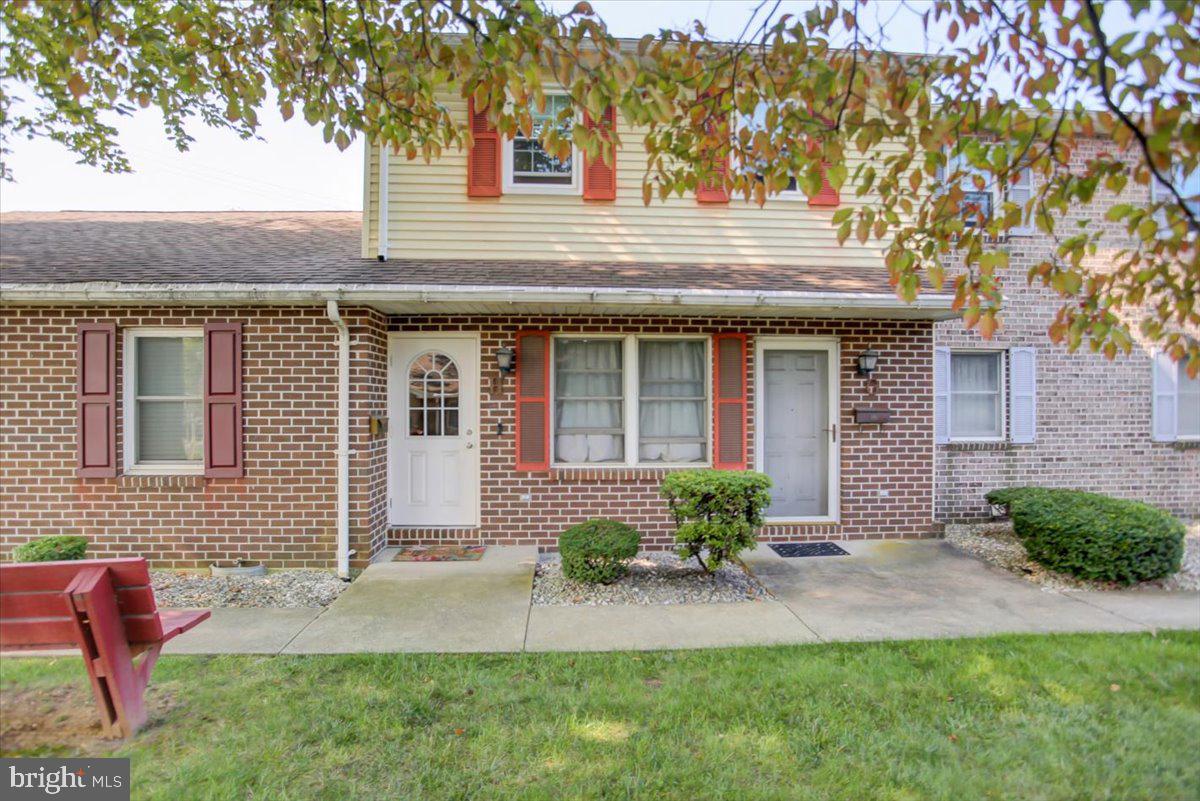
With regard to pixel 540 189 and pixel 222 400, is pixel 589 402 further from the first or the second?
pixel 222 400

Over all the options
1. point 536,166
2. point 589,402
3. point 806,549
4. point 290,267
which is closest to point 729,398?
point 589,402

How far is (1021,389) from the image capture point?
801 cm

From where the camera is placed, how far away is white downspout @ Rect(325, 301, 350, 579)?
5828 mm

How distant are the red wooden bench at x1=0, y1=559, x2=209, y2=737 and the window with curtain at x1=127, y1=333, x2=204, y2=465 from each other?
11.1ft

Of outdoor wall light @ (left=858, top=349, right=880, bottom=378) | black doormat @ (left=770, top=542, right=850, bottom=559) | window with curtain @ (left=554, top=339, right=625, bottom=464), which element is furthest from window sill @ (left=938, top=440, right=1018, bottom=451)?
window with curtain @ (left=554, top=339, right=625, bottom=464)

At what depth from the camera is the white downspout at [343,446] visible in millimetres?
5828

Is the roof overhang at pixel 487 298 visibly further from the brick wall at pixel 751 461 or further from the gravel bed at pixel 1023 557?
the gravel bed at pixel 1023 557

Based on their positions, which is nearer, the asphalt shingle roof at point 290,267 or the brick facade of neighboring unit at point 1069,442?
the asphalt shingle roof at point 290,267

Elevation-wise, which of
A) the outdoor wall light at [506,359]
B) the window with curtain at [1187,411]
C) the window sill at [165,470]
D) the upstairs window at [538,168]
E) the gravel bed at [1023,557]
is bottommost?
the gravel bed at [1023,557]

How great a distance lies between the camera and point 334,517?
19.5 ft

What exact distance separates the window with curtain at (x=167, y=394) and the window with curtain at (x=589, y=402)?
353cm

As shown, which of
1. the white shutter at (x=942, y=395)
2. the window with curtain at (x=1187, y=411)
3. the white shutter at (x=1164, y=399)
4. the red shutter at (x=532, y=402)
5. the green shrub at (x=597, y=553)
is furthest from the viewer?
the window with curtain at (x=1187, y=411)

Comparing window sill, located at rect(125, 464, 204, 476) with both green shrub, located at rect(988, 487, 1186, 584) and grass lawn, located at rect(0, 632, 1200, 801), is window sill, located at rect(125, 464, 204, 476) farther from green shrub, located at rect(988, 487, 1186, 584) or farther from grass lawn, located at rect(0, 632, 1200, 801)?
green shrub, located at rect(988, 487, 1186, 584)

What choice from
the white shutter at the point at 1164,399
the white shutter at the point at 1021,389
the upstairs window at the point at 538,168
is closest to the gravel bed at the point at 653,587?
the upstairs window at the point at 538,168
